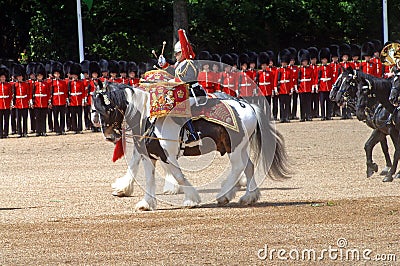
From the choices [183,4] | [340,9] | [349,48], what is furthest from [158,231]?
[340,9]

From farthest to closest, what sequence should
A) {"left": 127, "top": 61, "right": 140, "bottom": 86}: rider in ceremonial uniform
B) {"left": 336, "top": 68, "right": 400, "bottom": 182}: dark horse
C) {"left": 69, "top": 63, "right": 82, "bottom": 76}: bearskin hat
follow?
{"left": 69, "top": 63, "right": 82, "bottom": 76}: bearskin hat → {"left": 127, "top": 61, "right": 140, "bottom": 86}: rider in ceremonial uniform → {"left": 336, "top": 68, "right": 400, "bottom": 182}: dark horse

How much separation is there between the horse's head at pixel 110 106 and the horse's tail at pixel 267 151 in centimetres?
139

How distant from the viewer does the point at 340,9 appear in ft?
110

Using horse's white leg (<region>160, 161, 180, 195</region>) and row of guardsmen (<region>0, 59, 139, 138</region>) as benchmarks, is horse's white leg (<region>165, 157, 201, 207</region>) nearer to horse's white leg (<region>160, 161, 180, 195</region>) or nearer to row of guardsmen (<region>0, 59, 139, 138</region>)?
horse's white leg (<region>160, 161, 180, 195</region>)

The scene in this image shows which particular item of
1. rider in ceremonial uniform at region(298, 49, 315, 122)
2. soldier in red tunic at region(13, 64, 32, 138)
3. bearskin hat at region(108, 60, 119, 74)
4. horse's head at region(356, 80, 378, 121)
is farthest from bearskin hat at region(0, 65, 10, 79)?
horse's head at region(356, 80, 378, 121)

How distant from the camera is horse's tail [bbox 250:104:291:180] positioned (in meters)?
10.1

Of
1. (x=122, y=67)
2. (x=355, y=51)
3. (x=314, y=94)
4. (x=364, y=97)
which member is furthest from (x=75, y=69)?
(x=364, y=97)

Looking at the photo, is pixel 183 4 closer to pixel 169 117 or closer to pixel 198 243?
pixel 169 117

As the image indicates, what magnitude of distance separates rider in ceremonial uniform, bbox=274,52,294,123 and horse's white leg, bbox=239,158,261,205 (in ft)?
38.1

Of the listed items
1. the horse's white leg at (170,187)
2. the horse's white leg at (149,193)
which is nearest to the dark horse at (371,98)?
the horse's white leg at (170,187)

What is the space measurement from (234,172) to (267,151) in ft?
1.54

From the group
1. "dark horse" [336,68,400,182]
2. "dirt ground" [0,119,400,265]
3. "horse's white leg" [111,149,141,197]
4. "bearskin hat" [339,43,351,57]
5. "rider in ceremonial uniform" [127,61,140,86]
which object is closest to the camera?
"dirt ground" [0,119,400,265]

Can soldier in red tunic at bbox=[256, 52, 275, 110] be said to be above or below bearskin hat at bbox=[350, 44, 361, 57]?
below

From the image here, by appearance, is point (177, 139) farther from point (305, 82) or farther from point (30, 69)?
point (30, 69)
